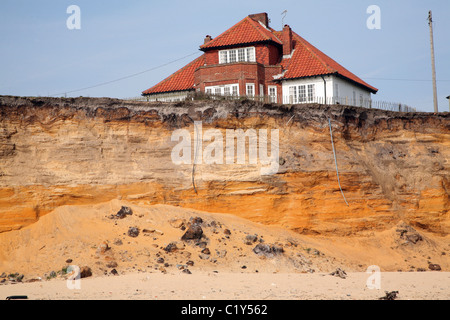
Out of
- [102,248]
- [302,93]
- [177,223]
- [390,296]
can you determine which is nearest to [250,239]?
[177,223]

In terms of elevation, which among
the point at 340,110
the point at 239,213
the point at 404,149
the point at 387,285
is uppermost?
the point at 340,110

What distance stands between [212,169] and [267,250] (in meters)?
4.89

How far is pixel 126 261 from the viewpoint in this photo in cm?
2241

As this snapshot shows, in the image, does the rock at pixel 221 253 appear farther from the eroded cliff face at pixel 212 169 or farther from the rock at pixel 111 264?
the rock at pixel 111 264

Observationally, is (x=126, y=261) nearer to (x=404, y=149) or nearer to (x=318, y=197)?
(x=318, y=197)

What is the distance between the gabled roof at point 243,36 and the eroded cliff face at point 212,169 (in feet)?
32.9

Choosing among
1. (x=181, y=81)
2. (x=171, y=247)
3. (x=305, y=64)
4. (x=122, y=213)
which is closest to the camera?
(x=171, y=247)

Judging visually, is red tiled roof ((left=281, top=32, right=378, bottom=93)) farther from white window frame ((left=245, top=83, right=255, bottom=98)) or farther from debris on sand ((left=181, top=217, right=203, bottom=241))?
debris on sand ((left=181, top=217, right=203, bottom=241))

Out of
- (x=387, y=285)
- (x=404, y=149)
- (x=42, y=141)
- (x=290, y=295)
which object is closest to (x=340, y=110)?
(x=404, y=149)

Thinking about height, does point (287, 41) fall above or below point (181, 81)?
above

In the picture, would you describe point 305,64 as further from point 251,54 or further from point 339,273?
point 339,273

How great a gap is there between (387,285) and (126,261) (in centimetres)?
1015

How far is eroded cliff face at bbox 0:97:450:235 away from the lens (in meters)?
25.3

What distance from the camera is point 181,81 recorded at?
3925 centimetres
